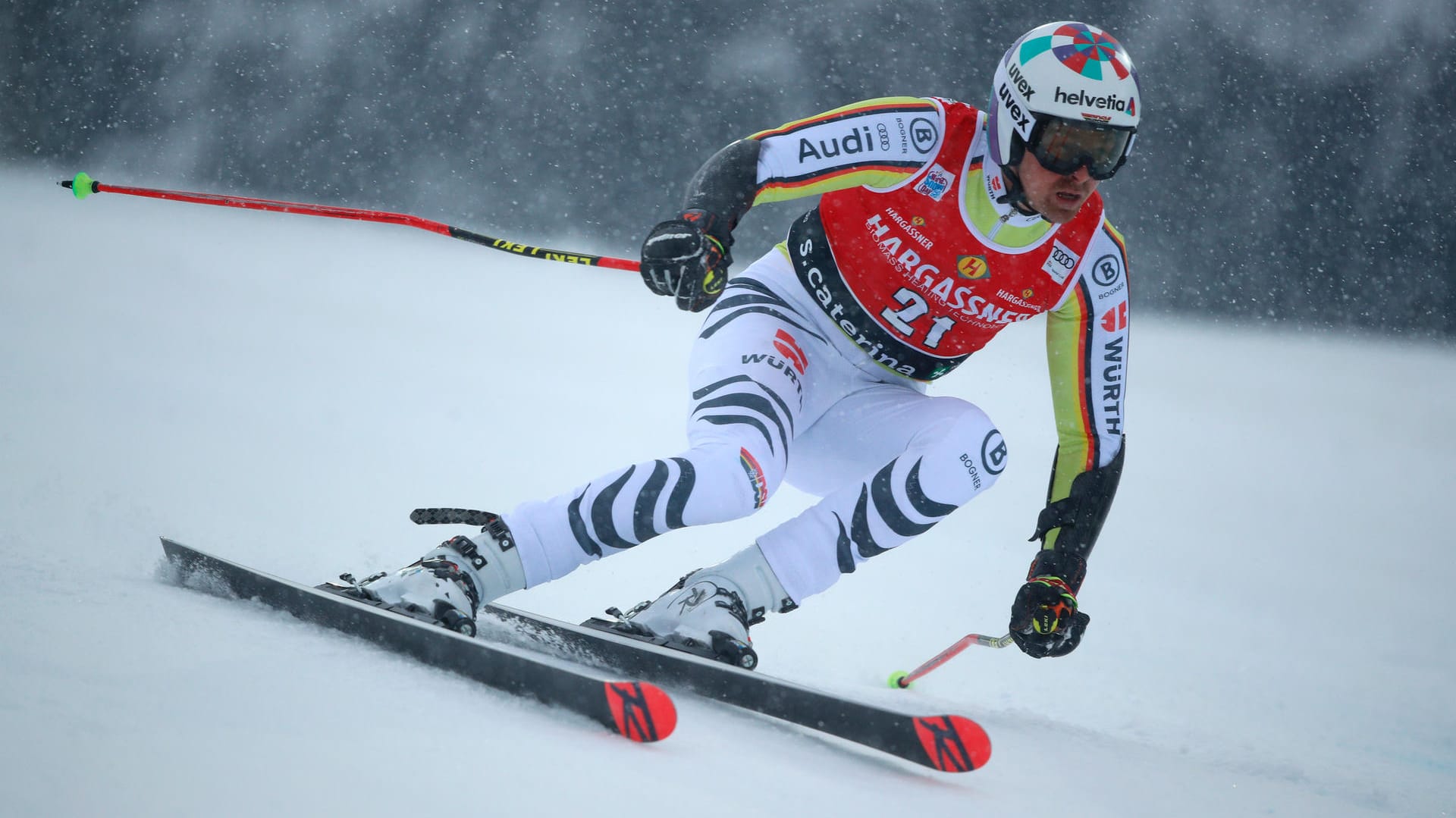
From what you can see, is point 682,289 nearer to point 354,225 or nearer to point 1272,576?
point 1272,576

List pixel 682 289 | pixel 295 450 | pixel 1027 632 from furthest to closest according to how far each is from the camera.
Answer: pixel 295 450
pixel 1027 632
pixel 682 289

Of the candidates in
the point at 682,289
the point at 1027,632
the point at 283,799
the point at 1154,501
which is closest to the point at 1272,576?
the point at 1154,501

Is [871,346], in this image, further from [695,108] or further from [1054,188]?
[695,108]

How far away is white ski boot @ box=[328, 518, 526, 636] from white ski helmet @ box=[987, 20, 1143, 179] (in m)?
1.19

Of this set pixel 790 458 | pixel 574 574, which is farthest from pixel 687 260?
pixel 574 574

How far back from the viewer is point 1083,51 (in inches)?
81.3

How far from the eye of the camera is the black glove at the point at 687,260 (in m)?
1.96

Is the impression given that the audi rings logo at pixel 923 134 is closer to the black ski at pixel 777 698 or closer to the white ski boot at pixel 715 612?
the white ski boot at pixel 715 612

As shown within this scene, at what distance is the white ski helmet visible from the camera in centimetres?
204

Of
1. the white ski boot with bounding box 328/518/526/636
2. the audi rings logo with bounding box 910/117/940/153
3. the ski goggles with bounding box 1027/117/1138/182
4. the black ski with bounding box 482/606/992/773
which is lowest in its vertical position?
the black ski with bounding box 482/606/992/773

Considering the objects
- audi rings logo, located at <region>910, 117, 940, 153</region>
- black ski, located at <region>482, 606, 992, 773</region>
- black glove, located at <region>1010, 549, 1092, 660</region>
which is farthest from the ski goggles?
black ski, located at <region>482, 606, 992, 773</region>

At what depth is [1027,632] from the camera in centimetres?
226

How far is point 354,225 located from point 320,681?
8079 mm

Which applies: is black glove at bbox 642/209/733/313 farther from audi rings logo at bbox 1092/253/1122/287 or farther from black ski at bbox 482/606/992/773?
audi rings logo at bbox 1092/253/1122/287
